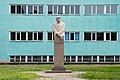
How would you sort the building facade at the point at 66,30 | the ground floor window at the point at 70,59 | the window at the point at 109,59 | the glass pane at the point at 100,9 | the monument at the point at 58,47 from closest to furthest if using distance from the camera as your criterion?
1. the monument at the point at 58,47
2. the ground floor window at the point at 70,59
3. the building facade at the point at 66,30
4. the window at the point at 109,59
5. the glass pane at the point at 100,9

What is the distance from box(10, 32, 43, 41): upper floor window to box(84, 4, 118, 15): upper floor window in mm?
6400

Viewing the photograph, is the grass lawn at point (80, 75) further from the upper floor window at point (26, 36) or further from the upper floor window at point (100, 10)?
the upper floor window at point (100, 10)

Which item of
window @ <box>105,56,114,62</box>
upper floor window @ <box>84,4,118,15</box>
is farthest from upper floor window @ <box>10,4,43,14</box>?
window @ <box>105,56,114,62</box>

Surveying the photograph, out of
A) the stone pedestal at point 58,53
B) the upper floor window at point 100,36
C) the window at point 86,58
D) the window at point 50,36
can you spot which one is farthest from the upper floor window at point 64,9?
→ the stone pedestal at point 58,53

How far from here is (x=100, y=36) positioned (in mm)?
60594

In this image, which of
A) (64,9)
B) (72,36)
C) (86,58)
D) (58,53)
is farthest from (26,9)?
(58,53)

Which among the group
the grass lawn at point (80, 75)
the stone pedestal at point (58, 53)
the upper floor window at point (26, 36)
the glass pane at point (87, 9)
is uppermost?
the glass pane at point (87, 9)

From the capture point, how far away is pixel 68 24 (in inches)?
2356

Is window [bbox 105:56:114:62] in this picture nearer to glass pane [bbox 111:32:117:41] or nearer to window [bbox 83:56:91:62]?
window [bbox 83:56:91:62]

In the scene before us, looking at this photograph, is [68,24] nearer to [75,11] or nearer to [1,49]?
[75,11]

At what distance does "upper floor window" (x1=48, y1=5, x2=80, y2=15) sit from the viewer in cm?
6003

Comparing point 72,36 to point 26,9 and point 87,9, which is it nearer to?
point 87,9

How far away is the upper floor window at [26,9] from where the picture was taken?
59750mm

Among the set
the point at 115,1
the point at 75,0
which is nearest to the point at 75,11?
the point at 75,0
